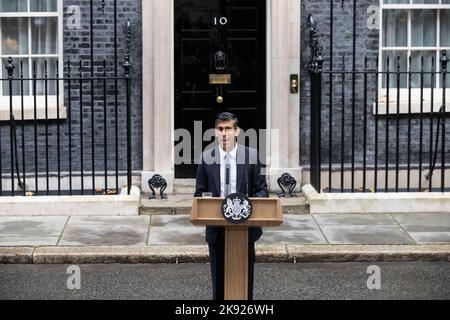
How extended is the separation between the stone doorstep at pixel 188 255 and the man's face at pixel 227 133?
86.7 inches

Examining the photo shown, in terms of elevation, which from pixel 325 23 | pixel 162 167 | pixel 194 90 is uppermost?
pixel 325 23

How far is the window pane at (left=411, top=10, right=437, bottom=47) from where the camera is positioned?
38.9ft

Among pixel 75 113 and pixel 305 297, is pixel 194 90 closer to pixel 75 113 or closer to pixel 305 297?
pixel 75 113

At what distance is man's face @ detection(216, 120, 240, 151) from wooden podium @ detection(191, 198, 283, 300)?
68 centimetres

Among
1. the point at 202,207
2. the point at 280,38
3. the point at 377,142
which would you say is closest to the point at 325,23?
the point at 280,38

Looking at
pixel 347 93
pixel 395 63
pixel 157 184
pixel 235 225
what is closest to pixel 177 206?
pixel 157 184

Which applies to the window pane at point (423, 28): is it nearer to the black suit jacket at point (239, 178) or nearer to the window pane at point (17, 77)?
the window pane at point (17, 77)

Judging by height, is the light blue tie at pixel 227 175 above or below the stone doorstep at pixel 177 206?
above

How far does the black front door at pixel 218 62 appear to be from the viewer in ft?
37.7

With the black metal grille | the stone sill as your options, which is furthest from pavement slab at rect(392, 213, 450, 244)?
the stone sill

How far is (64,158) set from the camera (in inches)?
451

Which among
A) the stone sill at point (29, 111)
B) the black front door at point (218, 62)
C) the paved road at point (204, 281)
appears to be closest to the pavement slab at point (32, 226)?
the paved road at point (204, 281)

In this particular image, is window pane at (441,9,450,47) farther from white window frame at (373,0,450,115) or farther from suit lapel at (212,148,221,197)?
suit lapel at (212,148,221,197)

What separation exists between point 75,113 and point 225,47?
192 cm
